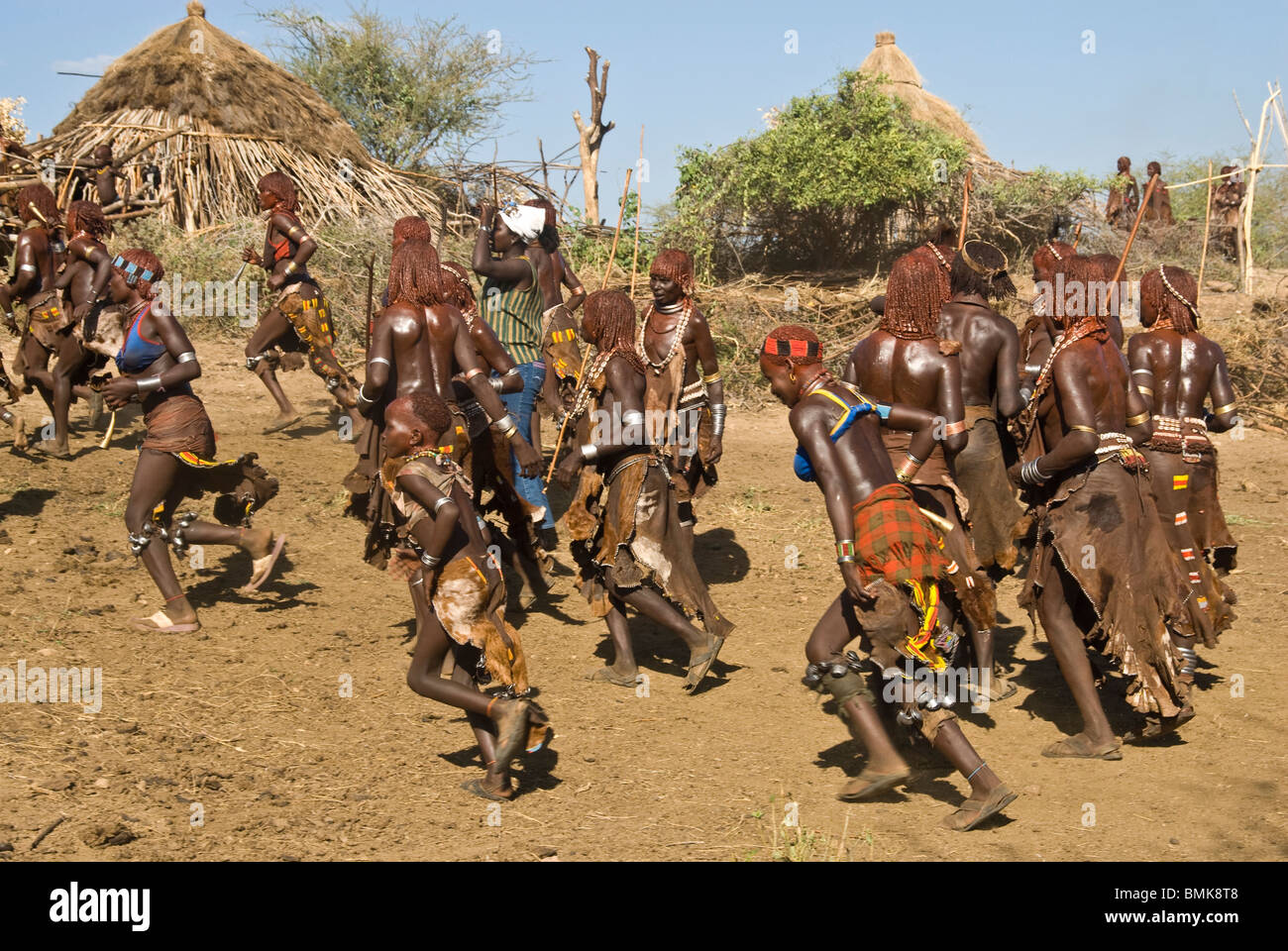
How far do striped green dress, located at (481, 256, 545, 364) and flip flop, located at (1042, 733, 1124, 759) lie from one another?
4.13 m

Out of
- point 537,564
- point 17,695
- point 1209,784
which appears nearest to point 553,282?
point 537,564

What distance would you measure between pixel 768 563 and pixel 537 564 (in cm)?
179

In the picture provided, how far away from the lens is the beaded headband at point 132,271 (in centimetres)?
654

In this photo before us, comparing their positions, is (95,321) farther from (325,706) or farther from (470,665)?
(470,665)

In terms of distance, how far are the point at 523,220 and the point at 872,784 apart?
483 cm

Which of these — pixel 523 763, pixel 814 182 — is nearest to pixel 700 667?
pixel 523 763

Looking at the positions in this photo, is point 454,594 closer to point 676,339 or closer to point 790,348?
point 790,348

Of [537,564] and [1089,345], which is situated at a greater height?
[1089,345]

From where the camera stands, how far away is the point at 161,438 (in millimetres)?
→ 6520

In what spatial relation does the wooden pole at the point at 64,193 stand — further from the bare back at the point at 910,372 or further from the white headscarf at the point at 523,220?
the bare back at the point at 910,372

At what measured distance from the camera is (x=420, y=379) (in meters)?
6.20

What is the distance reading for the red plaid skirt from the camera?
445 cm

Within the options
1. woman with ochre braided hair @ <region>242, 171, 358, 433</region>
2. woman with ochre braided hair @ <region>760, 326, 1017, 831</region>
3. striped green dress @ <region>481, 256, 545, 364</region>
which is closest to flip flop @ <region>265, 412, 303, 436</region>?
woman with ochre braided hair @ <region>242, 171, 358, 433</region>

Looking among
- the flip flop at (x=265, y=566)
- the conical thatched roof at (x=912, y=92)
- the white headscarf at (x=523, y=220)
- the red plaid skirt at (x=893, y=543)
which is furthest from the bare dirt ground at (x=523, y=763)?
the conical thatched roof at (x=912, y=92)
